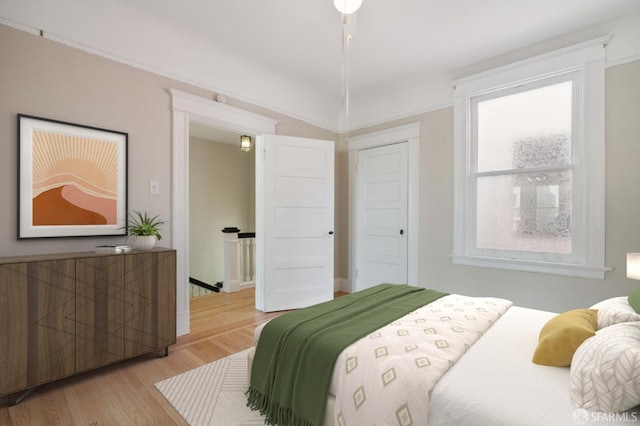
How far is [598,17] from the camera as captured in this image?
2.53 m

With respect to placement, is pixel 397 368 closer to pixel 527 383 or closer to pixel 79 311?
pixel 527 383

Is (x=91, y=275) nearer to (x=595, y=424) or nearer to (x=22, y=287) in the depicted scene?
(x=22, y=287)

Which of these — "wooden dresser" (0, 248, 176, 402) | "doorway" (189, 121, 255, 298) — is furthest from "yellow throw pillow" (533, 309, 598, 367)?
"doorway" (189, 121, 255, 298)

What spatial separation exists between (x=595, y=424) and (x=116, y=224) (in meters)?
2.94

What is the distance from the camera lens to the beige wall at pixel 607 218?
2469mm

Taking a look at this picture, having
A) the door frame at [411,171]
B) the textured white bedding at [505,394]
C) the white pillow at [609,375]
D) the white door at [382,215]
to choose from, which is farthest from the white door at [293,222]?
the white pillow at [609,375]

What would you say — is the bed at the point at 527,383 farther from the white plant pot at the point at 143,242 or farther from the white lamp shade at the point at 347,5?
the white lamp shade at the point at 347,5

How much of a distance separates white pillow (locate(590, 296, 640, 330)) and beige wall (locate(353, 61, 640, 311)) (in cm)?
149

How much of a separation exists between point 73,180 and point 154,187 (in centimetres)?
56

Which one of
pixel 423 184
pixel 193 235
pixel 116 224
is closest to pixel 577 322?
pixel 423 184

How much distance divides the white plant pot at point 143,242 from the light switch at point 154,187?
493 millimetres

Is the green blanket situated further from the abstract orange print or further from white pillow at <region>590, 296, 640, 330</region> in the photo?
the abstract orange print

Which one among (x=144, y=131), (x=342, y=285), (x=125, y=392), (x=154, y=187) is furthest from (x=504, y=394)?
(x=342, y=285)

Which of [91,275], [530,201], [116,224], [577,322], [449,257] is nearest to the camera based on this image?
[577,322]
